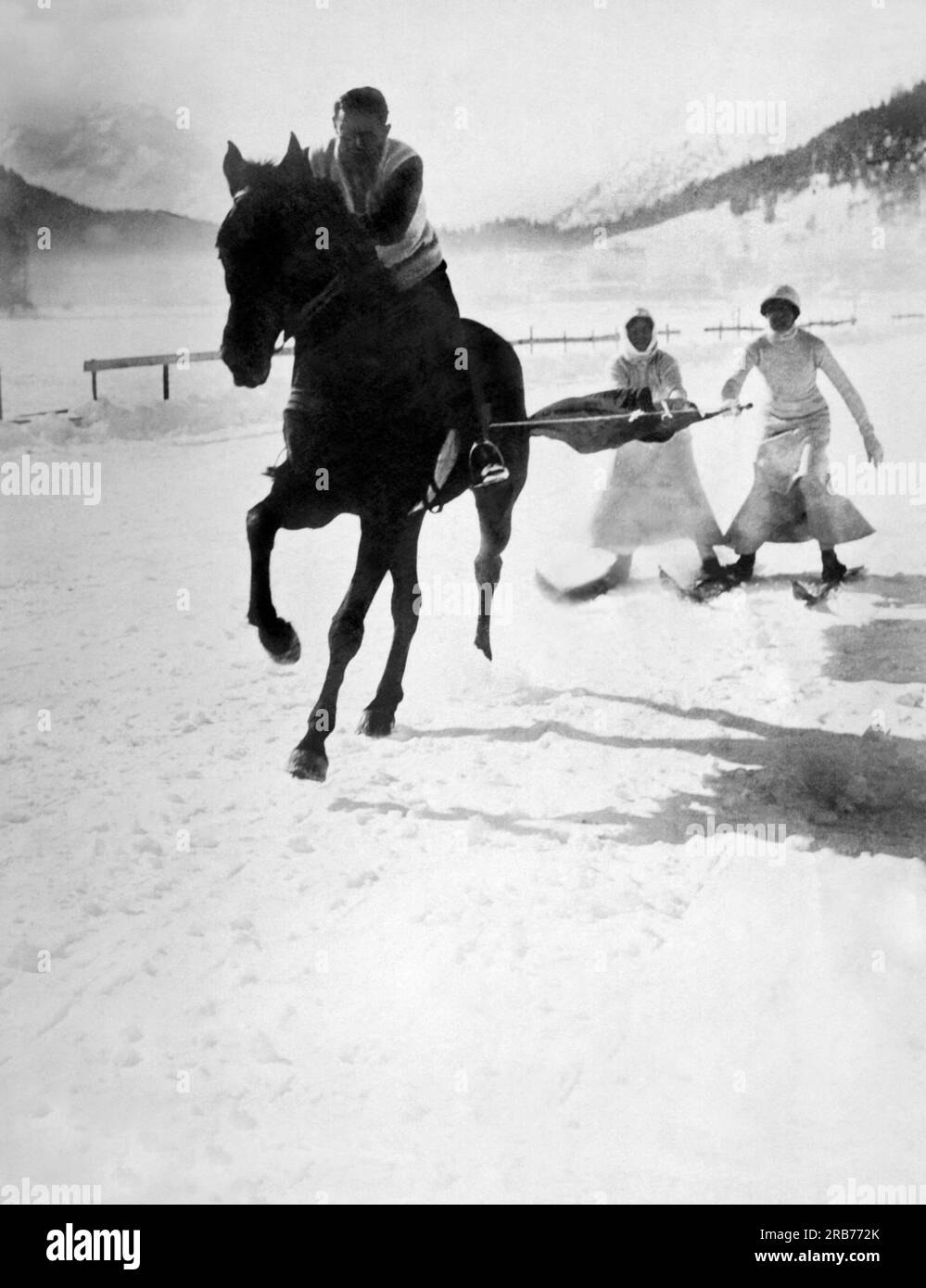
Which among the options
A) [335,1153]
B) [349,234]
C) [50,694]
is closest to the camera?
[335,1153]

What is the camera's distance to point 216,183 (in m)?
2.73

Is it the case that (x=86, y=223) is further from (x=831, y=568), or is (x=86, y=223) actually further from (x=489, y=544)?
(x=831, y=568)

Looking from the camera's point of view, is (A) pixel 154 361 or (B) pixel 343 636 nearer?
(B) pixel 343 636

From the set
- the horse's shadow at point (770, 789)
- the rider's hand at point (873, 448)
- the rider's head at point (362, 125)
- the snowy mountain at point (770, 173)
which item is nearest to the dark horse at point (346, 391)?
Answer: the rider's head at point (362, 125)

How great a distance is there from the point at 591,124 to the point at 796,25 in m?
0.56

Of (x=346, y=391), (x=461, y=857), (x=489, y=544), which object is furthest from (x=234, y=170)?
(x=461, y=857)

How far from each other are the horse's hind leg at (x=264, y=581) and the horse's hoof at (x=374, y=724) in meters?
0.25

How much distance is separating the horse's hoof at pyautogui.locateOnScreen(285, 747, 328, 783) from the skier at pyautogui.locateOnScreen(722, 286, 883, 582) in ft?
3.89

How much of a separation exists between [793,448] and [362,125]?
4.46ft

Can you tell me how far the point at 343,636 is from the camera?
2.73m

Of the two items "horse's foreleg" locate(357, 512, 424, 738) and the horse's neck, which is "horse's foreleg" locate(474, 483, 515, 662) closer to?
"horse's foreleg" locate(357, 512, 424, 738)

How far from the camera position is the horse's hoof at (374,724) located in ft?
9.15
